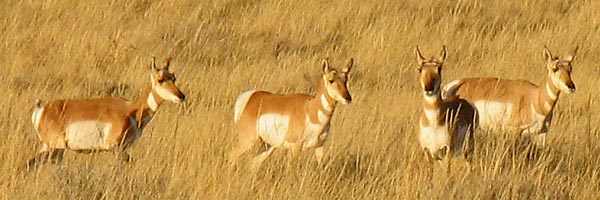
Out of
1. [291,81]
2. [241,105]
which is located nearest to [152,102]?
[241,105]

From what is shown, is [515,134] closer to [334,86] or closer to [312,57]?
[334,86]

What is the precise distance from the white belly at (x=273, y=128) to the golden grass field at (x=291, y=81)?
0.28 ft

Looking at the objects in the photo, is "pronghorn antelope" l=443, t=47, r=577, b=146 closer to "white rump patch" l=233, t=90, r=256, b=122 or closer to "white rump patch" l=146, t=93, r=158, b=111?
"white rump patch" l=233, t=90, r=256, b=122

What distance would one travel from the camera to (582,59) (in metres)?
12.8

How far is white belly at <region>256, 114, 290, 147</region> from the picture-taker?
777 centimetres

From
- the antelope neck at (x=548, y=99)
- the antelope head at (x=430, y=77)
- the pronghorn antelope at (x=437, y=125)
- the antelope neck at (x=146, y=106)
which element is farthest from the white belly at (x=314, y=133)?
the antelope neck at (x=548, y=99)

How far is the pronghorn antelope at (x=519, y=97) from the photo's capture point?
8.77 m

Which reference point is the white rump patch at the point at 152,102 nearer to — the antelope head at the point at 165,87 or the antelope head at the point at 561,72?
the antelope head at the point at 165,87

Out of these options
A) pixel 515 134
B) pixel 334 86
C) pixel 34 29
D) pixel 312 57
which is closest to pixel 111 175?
pixel 334 86

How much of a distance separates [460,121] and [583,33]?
21.8 ft

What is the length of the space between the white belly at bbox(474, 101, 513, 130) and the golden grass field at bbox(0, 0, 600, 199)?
12.7 inches

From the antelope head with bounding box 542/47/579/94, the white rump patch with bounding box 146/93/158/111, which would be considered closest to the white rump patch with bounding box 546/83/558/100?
the antelope head with bounding box 542/47/579/94

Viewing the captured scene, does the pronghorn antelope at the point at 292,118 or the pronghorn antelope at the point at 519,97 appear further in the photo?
the pronghorn antelope at the point at 519,97

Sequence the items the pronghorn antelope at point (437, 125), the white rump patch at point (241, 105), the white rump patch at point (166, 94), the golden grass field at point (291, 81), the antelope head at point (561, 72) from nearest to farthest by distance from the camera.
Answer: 1. the golden grass field at point (291, 81)
2. the pronghorn antelope at point (437, 125)
3. the white rump patch at point (166, 94)
4. the white rump patch at point (241, 105)
5. the antelope head at point (561, 72)
